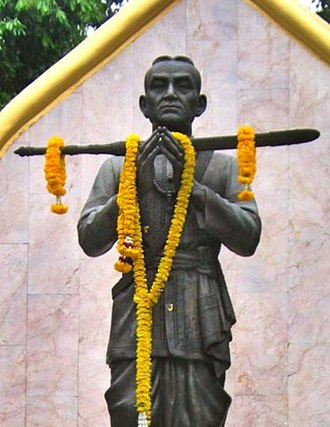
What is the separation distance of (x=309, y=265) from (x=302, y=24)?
1.33 metres

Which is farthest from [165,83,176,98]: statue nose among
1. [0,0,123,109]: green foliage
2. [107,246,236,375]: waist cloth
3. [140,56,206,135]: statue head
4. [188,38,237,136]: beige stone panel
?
[0,0,123,109]: green foliage

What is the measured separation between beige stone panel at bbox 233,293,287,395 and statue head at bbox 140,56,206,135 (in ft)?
8.37

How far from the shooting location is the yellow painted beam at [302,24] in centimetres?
812

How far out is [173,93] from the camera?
568 cm

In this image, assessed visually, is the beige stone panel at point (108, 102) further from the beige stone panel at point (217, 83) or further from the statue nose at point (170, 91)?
the statue nose at point (170, 91)

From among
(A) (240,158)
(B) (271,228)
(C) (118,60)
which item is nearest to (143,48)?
(C) (118,60)

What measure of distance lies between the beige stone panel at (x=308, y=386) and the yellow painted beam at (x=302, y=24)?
162 centimetres

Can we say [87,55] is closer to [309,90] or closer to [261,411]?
[309,90]

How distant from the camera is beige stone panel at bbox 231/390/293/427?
8.07m

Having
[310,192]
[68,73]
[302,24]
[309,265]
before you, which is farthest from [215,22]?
[309,265]

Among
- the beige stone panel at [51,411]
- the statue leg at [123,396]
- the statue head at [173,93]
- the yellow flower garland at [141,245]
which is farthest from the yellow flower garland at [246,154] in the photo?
the beige stone panel at [51,411]

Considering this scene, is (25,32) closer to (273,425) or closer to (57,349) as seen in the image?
(57,349)

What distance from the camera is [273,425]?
808cm

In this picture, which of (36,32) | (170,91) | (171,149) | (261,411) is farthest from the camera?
(36,32)
